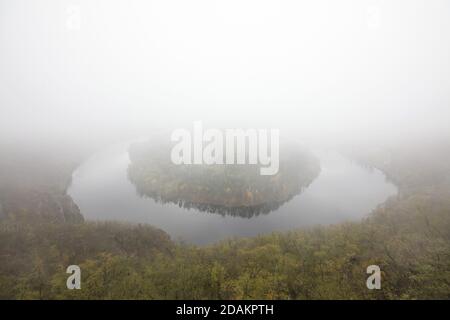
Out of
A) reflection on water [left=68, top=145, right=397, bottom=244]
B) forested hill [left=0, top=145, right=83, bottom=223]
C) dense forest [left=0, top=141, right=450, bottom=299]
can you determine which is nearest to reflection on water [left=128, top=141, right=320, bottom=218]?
reflection on water [left=68, top=145, right=397, bottom=244]

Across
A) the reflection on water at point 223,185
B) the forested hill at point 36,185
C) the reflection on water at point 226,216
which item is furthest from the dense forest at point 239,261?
the reflection on water at point 223,185

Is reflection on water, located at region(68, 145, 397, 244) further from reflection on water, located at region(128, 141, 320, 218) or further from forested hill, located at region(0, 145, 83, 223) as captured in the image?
forested hill, located at region(0, 145, 83, 223)

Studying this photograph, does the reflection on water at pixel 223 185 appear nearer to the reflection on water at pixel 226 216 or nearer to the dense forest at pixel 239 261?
the reflection on water at pixel 226 216

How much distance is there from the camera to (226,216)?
1996 inches

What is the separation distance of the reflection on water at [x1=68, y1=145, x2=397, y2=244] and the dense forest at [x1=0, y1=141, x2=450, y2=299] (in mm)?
13143

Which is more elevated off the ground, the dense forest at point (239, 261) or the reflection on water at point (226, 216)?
the reflection on water at point (226, 216)

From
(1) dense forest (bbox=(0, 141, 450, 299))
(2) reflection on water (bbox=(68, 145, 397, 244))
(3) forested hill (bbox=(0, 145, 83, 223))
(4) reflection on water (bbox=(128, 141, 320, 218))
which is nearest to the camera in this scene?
(1) dense forest (bbox=(0, 141, 450, 299))

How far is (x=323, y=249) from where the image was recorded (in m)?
27.0

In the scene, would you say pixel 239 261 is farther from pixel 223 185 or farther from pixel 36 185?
pixel 36 185

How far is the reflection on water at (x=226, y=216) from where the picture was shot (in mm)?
46188

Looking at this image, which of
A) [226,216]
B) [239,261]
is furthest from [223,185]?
A: [239,261]

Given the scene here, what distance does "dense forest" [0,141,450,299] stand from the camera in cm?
2094

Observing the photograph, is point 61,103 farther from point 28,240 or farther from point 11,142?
point 28,240

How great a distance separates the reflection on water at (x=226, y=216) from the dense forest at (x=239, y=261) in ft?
43.1
